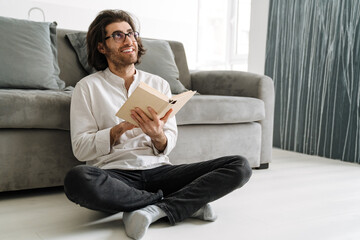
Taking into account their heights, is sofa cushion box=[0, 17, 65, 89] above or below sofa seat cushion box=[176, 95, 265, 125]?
above

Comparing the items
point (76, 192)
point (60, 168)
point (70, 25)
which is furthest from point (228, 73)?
point (70, 25)

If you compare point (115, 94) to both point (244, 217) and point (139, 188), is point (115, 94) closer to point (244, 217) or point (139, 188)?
point (139, 188)

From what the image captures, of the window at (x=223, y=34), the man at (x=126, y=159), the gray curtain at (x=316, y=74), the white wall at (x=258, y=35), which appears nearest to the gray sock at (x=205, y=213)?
the man at (x=126, y=159)

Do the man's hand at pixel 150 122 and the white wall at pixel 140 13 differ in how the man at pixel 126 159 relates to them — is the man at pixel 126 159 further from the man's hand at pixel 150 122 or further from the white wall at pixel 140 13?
the white wall at pixel 140 13

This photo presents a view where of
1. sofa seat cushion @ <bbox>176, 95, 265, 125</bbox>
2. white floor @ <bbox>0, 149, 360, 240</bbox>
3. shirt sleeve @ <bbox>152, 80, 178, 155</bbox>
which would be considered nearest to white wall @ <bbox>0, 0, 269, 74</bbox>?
sofa seat cushion @ <bbox>176, 95, 265, 125</bbox>

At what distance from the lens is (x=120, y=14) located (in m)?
1.67

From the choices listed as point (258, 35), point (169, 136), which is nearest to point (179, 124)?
point (169, 136)

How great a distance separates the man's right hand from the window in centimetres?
397

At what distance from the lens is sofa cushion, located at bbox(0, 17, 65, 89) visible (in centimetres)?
207

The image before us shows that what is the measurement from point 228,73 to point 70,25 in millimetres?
2697

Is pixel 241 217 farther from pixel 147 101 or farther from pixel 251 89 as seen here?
pixel 251 89

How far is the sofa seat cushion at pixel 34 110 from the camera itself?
5.41 feet

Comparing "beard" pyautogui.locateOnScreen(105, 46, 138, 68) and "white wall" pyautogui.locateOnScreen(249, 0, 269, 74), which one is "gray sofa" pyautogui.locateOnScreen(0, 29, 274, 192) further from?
"white wall" pyautogui.locateOnScreen(249, 0, 269, 74)

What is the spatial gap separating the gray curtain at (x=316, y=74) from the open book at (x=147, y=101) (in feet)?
6.09
